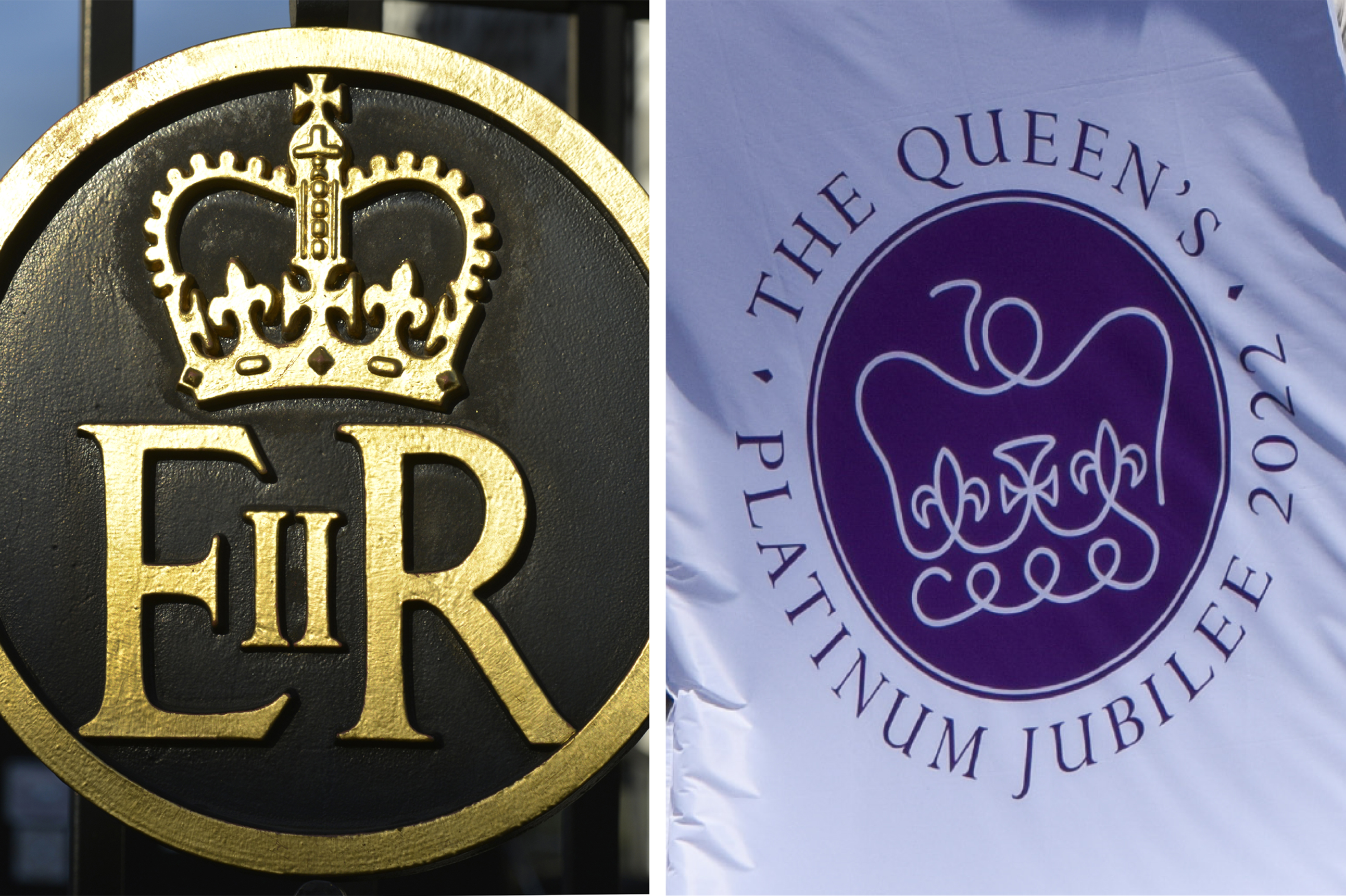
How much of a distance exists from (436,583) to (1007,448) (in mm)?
1152

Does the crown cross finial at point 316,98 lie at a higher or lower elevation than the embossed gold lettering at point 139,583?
higher

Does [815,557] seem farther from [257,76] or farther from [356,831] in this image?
[257,76]

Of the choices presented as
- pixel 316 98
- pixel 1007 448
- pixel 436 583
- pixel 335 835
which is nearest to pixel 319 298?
pixel 316 98

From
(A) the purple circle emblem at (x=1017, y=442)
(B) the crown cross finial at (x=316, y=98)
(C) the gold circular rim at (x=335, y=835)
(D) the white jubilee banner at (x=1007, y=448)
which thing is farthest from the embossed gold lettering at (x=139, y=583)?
(A) the purple circle emblem at (x=1017, y=442)

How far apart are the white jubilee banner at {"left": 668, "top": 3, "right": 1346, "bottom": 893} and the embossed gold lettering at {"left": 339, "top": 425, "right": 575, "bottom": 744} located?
0.43 m

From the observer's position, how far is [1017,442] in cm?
238

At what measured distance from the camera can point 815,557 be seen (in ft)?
7.55

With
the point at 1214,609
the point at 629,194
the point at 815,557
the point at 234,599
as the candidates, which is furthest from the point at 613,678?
the point at 1214,609

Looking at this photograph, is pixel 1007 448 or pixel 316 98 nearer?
pixel 1007 448

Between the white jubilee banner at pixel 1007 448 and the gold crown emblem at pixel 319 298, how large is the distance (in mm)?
514

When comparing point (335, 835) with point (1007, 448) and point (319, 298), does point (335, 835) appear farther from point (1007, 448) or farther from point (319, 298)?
point (1007, 448)

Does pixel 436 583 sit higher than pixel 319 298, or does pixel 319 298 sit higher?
pixel 319 298

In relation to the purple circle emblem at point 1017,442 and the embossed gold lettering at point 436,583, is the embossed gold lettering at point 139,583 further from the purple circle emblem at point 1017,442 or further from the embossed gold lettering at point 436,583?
the purple circle emblem at point 1017,442

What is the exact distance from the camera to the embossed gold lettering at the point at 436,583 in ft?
8.18
